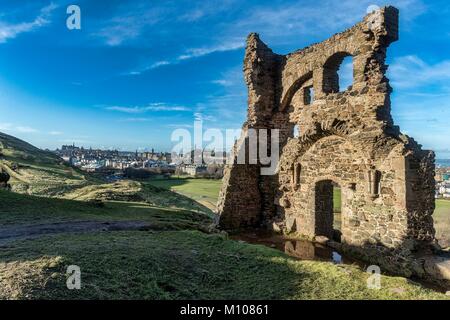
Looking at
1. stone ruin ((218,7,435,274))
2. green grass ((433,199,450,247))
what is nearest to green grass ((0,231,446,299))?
stone ruin ((218,7,435,274))

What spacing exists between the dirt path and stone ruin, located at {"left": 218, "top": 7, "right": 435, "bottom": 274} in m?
3.72

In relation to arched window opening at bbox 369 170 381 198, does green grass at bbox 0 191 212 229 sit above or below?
below

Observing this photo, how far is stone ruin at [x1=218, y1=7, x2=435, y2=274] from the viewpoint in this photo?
30.4 feet

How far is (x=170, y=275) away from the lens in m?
6.29

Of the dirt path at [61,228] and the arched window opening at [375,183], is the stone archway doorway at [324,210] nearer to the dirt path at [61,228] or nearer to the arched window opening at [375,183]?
the arched window opening at [375,183]

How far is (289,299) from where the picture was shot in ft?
17.8

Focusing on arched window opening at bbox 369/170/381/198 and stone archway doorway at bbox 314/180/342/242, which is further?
stone archway doorway at bbox 314/180/342/242

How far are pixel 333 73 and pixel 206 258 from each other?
886 centimetres

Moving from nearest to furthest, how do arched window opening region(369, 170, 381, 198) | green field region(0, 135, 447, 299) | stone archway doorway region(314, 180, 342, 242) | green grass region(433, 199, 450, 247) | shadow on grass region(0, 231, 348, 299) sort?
1. shadow on grass region(0, 231, 348, 299)
2. green field region(0, 135, 447, 299)
3. arched window opening region(369, 170, 381, 198)
4. stone archway doorway region(314, 180, 342, 242)
5. green grass region(433, 199, 450, 247)

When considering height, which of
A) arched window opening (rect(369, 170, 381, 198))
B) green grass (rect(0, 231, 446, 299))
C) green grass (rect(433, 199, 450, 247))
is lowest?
green grass (rect(433, 199, 450, 247))

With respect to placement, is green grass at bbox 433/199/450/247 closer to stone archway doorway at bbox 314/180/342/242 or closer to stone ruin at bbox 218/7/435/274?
stone archway doorway at bbox 314/180/342/242

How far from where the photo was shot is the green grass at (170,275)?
521 cm
